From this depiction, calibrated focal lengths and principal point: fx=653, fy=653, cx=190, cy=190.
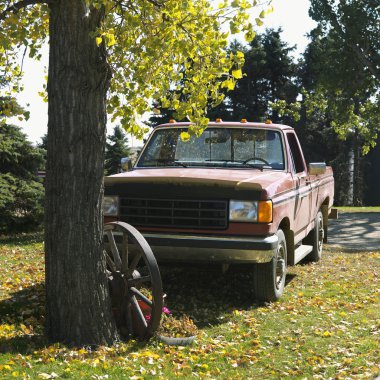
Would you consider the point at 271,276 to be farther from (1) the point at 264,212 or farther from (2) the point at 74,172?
(2) the point at 74,172

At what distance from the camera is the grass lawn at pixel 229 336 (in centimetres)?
516

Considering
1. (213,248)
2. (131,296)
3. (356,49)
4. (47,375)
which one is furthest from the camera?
(356,49)

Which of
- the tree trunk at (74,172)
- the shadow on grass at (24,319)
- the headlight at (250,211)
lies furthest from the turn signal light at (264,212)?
the shadow on grass at (24,319)

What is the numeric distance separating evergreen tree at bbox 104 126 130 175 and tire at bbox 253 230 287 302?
35.5 meters

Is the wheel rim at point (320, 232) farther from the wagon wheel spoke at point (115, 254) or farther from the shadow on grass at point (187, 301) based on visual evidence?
the wagon wheel spoke at point (115, 254)

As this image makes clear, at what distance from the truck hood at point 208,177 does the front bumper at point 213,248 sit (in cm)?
57

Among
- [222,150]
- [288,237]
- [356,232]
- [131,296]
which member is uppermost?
[222,150]

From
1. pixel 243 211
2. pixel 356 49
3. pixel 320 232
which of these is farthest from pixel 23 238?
pixel 356 49

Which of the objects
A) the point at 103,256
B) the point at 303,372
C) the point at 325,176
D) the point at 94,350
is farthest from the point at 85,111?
the point at 325,176

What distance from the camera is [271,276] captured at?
7324mm

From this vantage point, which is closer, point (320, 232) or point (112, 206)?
point (112, 206)

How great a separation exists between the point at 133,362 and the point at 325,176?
7002mm

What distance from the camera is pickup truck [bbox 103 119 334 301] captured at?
696 centimetres

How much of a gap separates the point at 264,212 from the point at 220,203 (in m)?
0.48
